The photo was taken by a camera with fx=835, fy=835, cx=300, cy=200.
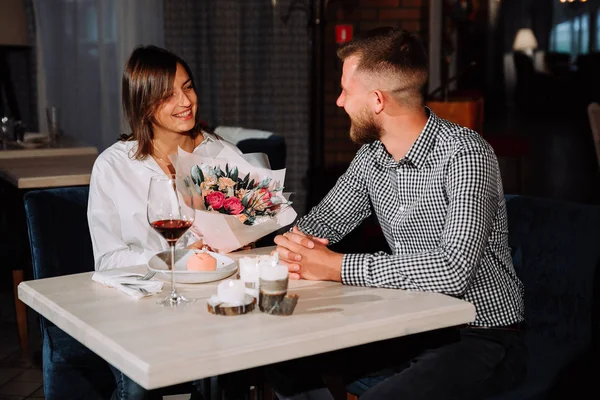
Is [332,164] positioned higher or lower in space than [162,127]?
lower

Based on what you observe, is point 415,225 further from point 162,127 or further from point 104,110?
point 104,110

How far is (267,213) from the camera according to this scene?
2158mm

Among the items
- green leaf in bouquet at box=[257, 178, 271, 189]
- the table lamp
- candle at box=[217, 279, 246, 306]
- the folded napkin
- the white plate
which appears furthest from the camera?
the table lamp

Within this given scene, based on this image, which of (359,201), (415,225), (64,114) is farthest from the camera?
(64,114)

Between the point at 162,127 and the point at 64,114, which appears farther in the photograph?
the point at 64,114

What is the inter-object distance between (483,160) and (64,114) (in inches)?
210

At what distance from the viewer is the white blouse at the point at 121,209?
2584 mm

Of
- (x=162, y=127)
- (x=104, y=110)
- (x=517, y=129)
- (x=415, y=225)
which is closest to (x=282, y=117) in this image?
(x=104, y=110)

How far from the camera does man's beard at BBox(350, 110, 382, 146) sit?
7.70ft

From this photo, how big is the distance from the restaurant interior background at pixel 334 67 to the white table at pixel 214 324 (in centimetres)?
423

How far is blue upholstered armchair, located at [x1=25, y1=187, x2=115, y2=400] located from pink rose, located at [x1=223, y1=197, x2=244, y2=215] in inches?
31.7

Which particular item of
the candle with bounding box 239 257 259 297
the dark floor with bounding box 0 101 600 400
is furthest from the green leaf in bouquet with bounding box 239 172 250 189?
the dark floor with bounding box 0 101 600 400

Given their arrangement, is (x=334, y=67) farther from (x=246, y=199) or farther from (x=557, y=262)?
(x=246, y=199)

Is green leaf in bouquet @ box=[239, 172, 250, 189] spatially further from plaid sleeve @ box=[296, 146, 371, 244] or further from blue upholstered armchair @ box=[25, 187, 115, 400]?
blue upholstered armchair @ box=[25, 187, 115, 400]
